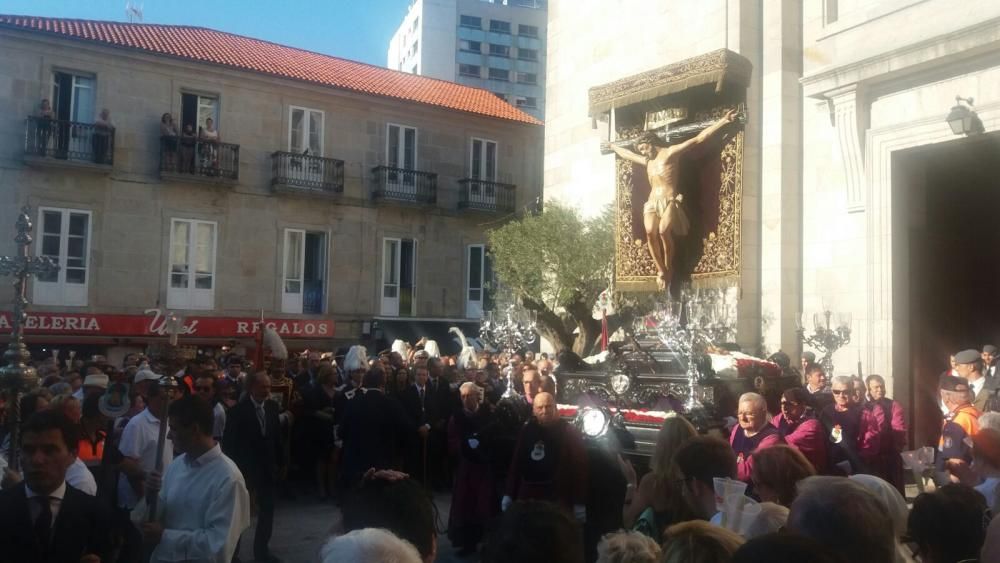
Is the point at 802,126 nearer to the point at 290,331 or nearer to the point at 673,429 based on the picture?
the point at 673,429

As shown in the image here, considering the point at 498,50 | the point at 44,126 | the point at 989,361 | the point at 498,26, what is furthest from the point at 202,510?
the point at 498,26

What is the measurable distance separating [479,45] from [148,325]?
160 ft

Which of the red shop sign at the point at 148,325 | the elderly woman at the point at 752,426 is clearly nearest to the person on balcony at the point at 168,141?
the red shop sign at the point at 148,325

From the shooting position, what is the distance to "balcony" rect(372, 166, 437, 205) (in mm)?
23500

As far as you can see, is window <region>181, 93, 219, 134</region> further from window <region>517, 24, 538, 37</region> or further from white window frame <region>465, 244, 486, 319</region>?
window <region>517, 24, 538, 37</region>

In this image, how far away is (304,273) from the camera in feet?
74.3

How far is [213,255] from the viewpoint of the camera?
21172mm

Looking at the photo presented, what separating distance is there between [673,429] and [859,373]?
298 inches

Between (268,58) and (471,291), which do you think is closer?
(268,58)

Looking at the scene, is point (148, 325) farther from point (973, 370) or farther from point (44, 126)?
point (973, 370)

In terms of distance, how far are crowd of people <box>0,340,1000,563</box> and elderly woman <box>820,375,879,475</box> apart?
0.05 ft

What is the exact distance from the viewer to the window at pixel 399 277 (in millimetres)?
23844

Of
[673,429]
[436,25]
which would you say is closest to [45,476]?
[673,429]

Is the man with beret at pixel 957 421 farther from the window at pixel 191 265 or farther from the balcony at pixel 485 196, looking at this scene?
the balcony at pixel 485 196
